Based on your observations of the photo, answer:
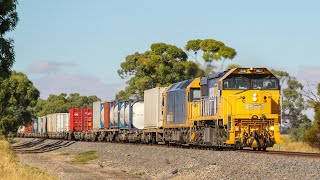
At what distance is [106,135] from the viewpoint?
2419 inches


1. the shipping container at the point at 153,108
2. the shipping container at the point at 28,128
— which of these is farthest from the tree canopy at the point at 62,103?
the shipping container at the point at 153,108

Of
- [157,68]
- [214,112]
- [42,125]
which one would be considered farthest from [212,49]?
[214,112]

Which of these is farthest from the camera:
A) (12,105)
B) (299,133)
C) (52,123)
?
(52,123)

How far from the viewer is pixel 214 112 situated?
3225 centimetres

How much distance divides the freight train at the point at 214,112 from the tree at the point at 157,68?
32098 millimetres

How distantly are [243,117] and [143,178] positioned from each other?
614 cm

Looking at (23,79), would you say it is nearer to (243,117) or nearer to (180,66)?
(180,66)

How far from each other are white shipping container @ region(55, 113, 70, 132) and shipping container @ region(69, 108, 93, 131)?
3.22 m

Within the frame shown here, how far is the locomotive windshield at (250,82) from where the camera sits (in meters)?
31.3

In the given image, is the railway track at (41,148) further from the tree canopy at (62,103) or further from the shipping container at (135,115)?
the tree canopy at (62,103)

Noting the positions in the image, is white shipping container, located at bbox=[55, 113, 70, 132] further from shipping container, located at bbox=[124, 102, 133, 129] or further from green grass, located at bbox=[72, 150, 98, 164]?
green grass, located at bbox=[72, 150, 98, 164]

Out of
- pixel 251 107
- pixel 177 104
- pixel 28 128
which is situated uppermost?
pixel 177 104

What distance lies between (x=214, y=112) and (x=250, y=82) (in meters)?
2.31

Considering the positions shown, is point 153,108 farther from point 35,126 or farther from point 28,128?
point 28,128
